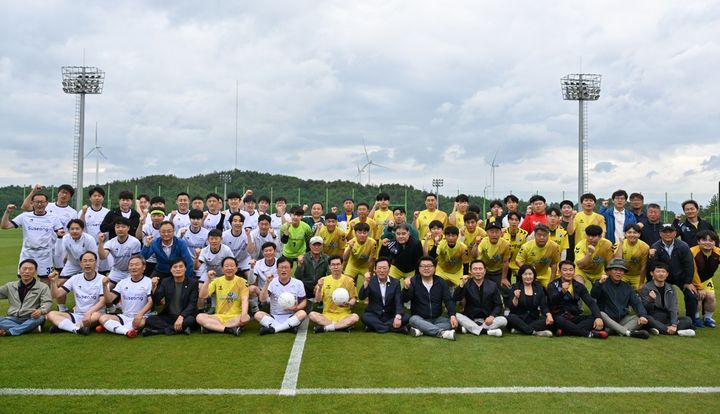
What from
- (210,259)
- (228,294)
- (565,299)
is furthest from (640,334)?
(210,259)

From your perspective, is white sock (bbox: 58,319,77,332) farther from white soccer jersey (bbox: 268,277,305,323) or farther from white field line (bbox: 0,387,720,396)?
white soccer jersey (bbox: 268,277,305,323)

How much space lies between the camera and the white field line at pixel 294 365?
17.4ft

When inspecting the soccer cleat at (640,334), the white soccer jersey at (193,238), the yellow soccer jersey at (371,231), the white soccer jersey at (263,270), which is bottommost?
the soccer cleat at (640,334)

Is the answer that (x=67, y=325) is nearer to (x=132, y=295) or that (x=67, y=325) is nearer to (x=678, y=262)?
(x=132, y=295)

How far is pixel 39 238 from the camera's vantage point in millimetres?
8617

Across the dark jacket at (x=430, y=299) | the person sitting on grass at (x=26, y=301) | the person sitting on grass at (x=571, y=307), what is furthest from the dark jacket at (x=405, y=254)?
the person sitting on grass at (x=26, y=301)

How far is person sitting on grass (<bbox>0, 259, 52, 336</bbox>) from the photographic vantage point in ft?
24.7

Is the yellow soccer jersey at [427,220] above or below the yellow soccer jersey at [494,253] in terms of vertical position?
above

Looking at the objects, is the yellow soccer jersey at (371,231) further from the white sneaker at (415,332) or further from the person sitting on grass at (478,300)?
the white sneaker at (415,332)

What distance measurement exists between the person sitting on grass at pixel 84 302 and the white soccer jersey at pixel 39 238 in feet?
2.54

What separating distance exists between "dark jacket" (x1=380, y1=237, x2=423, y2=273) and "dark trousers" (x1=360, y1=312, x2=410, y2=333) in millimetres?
1388

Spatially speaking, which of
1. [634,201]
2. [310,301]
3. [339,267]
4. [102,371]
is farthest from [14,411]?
[634,201]

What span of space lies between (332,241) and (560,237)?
13.1 feet

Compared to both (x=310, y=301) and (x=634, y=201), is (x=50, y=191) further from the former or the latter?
(x=634, y=201)
